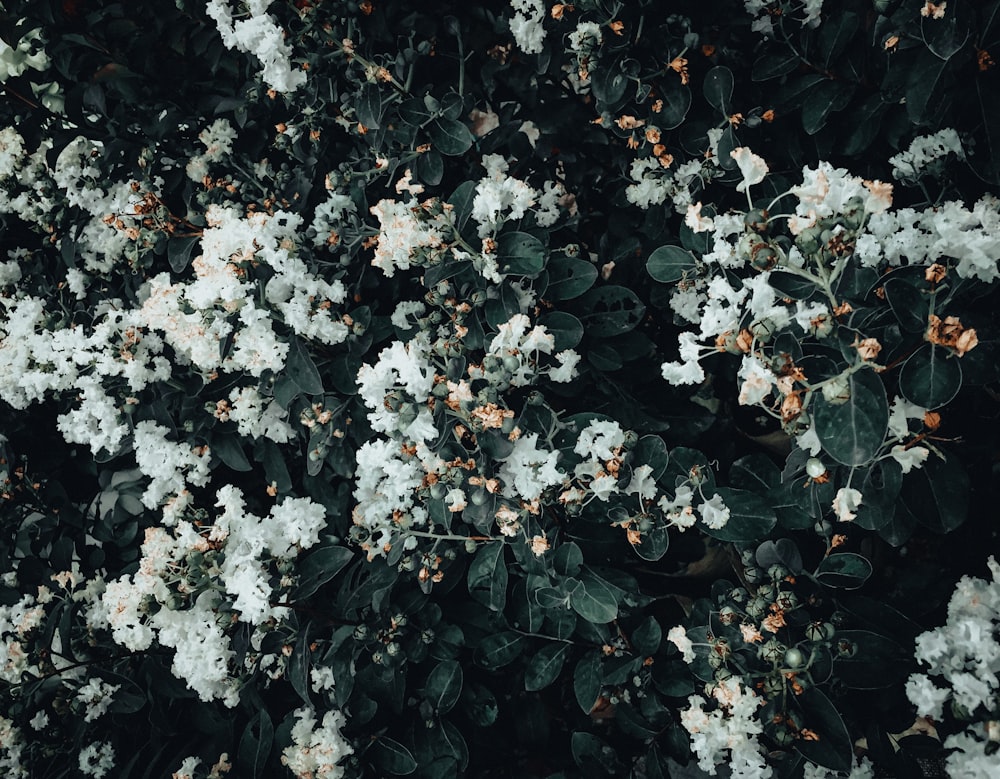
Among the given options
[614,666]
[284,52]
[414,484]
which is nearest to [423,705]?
[614,666]

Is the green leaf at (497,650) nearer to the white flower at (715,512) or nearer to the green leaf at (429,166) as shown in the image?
the white flower at (715,512)

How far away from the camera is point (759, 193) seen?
5.29 ft

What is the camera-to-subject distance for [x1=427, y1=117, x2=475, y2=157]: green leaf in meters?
1.61

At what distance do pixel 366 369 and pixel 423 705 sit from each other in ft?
2.68

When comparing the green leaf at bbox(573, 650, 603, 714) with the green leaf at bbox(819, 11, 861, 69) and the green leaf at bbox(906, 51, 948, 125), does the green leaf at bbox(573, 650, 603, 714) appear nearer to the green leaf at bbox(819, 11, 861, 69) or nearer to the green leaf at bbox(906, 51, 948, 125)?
the green leaf at bbox(906, 51, 948, 125)

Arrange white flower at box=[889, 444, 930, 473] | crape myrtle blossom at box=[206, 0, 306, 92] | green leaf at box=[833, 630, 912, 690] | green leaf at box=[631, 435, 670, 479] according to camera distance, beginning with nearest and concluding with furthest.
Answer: white flower at box=[889, 444, 930, 473] < green leaf at box=[833, 630, 912, 690] < green leaf at box=[631, 435, 670, 479] < crape myrtle blossom at box=[206, 0, 306, 92]

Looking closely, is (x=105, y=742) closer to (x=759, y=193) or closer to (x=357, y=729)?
(x=357, y=729)

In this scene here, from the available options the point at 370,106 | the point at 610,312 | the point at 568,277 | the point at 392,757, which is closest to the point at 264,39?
the point at 370,106

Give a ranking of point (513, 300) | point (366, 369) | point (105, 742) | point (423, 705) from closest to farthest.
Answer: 1. point (366, 369)
2. point (513, 300)
3. point (423, 705)
4. point (105, 742)

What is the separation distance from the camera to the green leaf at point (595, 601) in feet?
4.72

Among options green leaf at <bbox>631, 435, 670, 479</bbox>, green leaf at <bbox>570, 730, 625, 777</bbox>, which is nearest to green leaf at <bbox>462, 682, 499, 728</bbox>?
green leaf at <bbox>570, 730, 625, 777</bbox>

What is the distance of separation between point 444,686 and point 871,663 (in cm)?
91

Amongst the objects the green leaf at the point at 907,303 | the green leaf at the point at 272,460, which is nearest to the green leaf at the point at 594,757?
the green leaf at the point at 272,460

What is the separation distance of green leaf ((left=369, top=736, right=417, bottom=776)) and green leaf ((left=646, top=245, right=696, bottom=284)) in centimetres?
122
